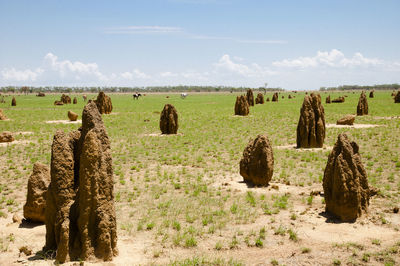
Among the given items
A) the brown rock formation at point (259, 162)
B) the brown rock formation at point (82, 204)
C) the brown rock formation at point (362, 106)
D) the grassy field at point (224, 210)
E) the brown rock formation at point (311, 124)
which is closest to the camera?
the brown rock formation at point (82, 204)

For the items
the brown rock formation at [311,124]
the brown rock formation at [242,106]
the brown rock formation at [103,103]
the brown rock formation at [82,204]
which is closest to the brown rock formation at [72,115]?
the brown rock formation at [103,103]

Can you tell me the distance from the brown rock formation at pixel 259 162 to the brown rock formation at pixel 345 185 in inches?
116

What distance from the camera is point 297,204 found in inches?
463

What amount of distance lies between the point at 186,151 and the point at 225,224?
38.5 ft

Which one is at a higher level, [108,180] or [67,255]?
[108,180]

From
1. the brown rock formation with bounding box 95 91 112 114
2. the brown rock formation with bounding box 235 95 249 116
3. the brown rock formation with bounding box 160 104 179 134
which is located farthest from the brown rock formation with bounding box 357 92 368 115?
the brown rock formation with bounding box 95 91 112 114

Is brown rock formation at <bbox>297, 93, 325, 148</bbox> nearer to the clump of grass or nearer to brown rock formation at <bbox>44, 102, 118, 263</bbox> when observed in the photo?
the clump of grass

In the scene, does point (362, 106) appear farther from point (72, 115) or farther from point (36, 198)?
point (36, 198)

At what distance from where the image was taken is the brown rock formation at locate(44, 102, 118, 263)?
737 centimetres

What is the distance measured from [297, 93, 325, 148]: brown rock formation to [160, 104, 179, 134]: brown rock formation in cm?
1054

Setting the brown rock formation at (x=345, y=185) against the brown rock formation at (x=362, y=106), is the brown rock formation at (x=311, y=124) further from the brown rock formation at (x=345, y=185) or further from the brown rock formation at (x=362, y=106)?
the brown rock formation at (x=362, y=106)

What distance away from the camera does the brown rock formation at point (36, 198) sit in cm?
998

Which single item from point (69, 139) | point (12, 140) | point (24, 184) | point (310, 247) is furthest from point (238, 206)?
point (12, 140)

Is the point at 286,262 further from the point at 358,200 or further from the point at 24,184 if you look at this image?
the point at 24,184
